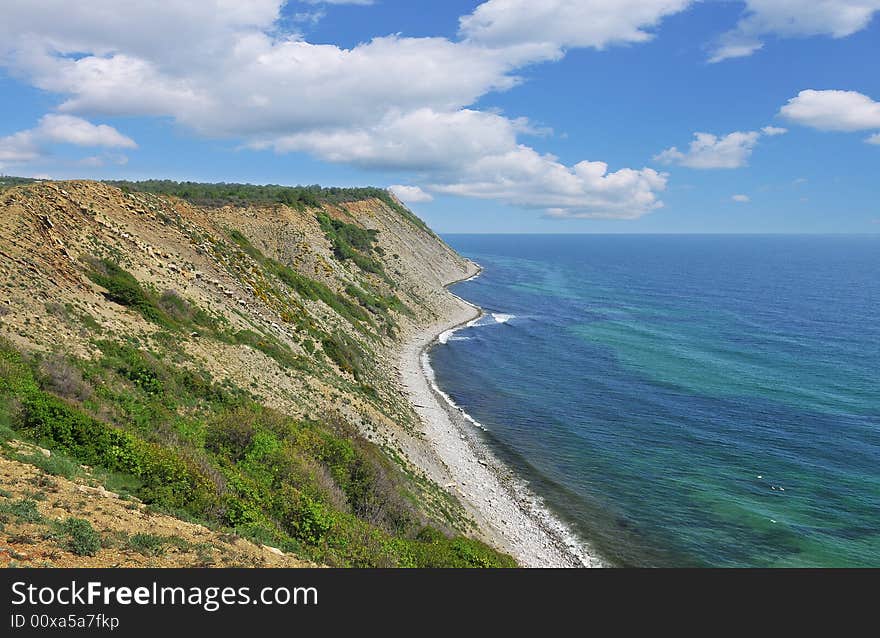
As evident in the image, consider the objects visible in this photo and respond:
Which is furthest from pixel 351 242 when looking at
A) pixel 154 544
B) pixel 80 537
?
pixel 80 537

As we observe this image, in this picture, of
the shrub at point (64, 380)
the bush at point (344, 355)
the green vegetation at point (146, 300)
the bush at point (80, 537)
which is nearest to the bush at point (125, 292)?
the green vegetation at point (146, 300)

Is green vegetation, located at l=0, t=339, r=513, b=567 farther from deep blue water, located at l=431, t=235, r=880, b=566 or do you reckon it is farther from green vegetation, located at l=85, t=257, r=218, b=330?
deep blue water, located at l=431, t=235, r=880, b=566

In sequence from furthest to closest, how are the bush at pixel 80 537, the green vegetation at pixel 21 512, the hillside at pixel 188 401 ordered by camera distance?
the hillside at pixel 188 401, the green vegetation at pixel 21 512, the bush at pixel 80 537

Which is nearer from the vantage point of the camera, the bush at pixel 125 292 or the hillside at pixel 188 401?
the hillside at pixel 188 401

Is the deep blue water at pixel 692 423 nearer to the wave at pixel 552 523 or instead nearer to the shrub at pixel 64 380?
the wave at pixel 552 523

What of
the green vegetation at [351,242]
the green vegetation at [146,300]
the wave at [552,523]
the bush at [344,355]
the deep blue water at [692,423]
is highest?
the green vegetation at [351,242]
